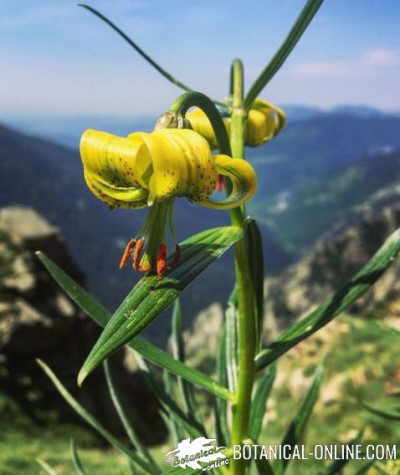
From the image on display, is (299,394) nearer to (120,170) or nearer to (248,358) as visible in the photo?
A: (248,358)

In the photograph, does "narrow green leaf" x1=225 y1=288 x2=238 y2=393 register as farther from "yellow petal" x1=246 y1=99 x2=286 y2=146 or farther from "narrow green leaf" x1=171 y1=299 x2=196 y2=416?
"yellow petal" x1=246 y1=99 x2=286 y2=146

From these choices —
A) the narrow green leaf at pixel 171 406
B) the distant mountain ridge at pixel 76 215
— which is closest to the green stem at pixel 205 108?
the narrow green leaf at pixel 171 406

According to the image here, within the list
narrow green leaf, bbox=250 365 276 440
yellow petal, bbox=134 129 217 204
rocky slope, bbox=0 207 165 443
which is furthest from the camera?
rocky slope, bbox=0 207 165 443

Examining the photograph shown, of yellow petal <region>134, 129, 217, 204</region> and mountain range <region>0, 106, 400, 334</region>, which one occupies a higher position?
yellow petal <region>134, 129, 217, 204</region>

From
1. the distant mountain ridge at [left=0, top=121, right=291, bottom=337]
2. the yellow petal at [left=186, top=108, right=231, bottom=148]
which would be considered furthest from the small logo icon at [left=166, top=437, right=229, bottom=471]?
the distant mountain ridge at [left=0, top=121, right=291, bottom=337]

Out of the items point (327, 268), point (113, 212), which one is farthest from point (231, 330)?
point (113, 212)

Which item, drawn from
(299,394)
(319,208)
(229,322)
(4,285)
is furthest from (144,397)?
(319,208)

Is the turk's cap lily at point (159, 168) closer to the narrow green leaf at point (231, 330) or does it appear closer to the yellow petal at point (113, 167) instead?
the yellow petal at point (113, 167)

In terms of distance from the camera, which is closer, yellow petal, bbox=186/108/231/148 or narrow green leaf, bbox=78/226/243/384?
narrow green leaf, bbox=78/226/243/384

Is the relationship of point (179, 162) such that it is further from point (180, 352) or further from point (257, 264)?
point (180, 352)
